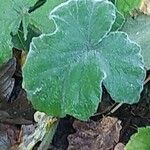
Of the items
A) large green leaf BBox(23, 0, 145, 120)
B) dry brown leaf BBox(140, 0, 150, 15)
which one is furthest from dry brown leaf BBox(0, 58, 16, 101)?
dry brown leaf BBox(140, 0, 150, 15)

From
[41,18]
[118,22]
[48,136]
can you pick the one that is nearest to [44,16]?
[41,18]

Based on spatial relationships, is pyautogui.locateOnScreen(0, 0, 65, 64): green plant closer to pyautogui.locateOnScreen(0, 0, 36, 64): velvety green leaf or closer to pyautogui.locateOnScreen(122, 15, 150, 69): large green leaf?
pyautogui.locateOnScreen(0, 0, 36, 64): velvety green leaf

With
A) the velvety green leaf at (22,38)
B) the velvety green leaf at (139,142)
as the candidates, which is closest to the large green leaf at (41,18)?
the velvety green leaf at (22,38)

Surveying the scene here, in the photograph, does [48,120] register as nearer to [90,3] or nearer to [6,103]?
[6,103]

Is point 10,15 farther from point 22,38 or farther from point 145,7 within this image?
point 145,7

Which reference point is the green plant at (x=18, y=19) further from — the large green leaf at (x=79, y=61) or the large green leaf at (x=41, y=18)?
the large green leaf at (x=79, y=61)

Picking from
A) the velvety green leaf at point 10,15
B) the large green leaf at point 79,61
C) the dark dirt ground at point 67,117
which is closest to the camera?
the large green leaf at point 79,61
